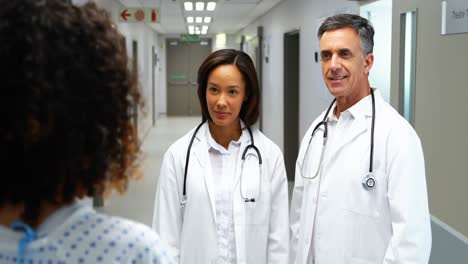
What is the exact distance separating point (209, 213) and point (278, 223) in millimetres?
250

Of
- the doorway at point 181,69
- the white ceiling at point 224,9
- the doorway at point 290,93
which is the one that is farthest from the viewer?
the doorway at point 181,69

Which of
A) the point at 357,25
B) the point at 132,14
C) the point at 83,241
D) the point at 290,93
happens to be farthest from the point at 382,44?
the point at 132,14

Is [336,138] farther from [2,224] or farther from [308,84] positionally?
[308,84]

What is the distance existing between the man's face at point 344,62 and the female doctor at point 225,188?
0.89 ft

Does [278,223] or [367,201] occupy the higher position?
[367,201]

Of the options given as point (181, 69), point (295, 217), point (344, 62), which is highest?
point (181, 69)

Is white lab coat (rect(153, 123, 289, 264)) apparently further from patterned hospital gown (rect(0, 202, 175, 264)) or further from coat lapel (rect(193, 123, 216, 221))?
patterned hospital gown (rect(0, 202, 175, 264))

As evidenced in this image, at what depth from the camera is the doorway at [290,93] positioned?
7.96 m

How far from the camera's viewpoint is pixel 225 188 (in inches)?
75.0

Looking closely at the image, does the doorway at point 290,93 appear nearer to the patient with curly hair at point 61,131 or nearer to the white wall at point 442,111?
the white wall at point 442,111

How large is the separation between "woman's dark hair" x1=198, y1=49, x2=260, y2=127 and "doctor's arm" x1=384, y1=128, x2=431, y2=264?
19.8 inches

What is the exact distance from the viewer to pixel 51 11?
29.0 inches

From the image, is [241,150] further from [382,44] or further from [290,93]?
[290,93]

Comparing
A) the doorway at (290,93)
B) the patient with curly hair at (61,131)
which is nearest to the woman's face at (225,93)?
the patient with curly hair at (61,131)
